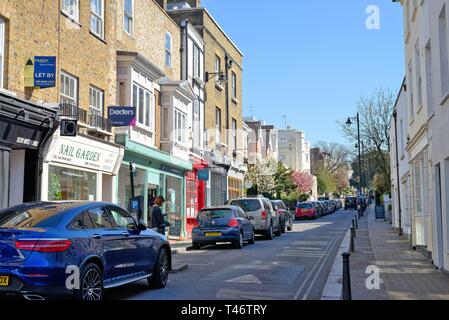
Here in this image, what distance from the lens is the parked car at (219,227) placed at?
18.9 metres

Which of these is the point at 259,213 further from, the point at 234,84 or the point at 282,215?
the point at 234,84

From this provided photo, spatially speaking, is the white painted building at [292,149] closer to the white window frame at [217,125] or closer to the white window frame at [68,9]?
the white window frame at [217,125]

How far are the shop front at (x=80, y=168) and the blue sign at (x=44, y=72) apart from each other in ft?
5.27

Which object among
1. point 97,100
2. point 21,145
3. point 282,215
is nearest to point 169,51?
point 97,100

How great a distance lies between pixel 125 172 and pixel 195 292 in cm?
1183

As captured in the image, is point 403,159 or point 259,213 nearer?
point 403,159

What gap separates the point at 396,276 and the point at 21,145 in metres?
9.56

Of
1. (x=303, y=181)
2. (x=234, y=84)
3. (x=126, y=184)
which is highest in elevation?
(x=234, y=84)

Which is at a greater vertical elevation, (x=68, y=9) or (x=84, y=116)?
(x=68, y=9)

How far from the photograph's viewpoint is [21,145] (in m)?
13.8

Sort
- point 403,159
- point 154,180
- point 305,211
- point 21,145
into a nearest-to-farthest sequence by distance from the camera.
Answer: point 21,145, point 403,159, point 154,180, point 305,211

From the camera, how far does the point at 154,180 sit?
23.4 meters

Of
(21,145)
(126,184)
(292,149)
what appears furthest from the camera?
(292,149)

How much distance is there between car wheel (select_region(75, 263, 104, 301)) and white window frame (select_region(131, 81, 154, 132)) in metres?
13.2
